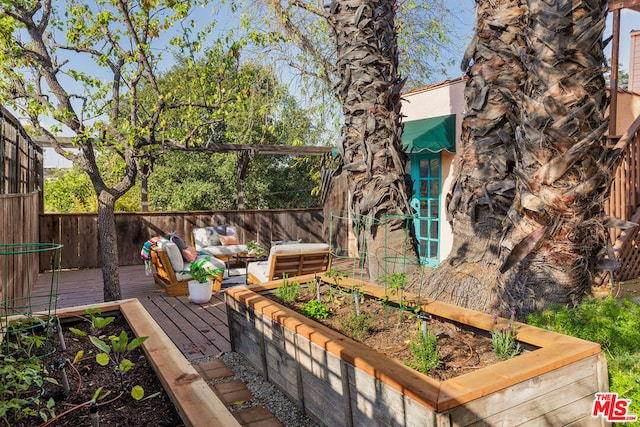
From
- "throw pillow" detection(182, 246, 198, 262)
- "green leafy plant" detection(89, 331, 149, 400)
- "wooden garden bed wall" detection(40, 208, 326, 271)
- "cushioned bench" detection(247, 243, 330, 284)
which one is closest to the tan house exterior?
"cushioned bench" detection(247, 243, 330, 284)

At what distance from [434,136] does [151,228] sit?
643 cm

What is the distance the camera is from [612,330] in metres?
2.44

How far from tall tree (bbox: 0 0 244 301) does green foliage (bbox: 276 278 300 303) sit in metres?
2.78

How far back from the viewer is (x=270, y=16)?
859 cm

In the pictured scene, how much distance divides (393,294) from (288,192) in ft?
55.1

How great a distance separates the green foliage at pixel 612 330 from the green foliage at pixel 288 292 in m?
1.76

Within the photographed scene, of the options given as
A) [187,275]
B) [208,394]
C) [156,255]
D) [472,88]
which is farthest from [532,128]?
[156,255]

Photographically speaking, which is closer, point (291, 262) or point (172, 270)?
point (291, 262)

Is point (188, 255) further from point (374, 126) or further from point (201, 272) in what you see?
point (374, 126)

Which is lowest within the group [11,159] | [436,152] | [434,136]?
[11,159]

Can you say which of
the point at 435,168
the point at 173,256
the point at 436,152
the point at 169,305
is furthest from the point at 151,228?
the point at 436,152

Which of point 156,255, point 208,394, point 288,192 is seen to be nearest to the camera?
point 208,394

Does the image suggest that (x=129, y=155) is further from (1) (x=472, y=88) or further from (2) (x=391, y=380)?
(2) (x=391, y=380)

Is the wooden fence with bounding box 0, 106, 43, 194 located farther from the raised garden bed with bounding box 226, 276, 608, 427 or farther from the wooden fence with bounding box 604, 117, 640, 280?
the wooden fence with bounding box 604, 117, 640, 280
